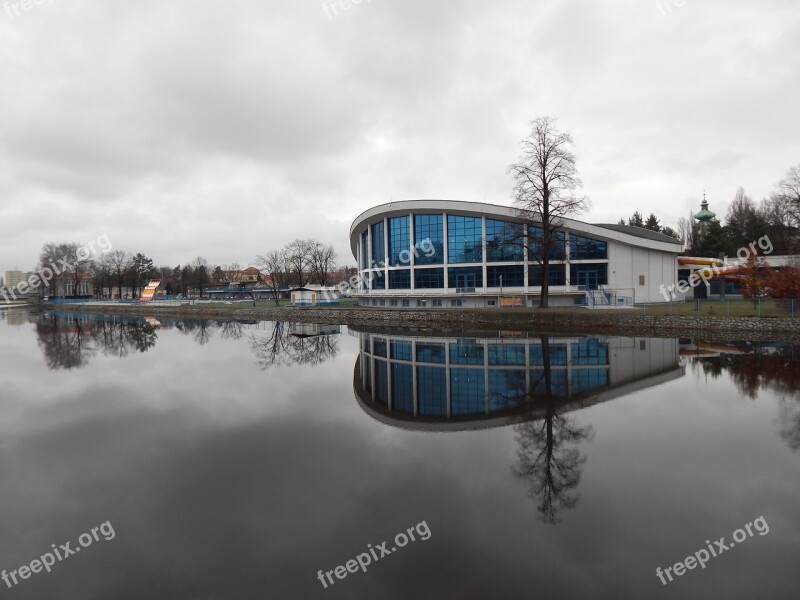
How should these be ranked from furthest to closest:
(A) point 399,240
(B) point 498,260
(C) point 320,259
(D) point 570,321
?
1. (C) point 320,259
2. (A) point 399,240
3. (B) point 498,260
4. (D) point 570,321

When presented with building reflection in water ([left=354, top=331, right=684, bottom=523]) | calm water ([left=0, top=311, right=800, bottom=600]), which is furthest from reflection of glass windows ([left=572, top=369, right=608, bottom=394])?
calm water ([left=0, top=311, right=800, bottom=600])

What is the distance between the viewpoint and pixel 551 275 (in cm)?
4272

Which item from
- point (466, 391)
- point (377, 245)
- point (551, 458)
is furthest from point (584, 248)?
point (551, 458)

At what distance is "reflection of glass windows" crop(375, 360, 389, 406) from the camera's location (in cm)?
1290

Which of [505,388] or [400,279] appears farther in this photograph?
[400,279]

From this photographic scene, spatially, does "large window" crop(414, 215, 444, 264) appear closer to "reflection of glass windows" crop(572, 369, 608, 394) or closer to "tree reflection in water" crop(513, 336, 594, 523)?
"reflection of glass windows" crop(572, 369, 608, 394)

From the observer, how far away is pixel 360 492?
6.82 meters

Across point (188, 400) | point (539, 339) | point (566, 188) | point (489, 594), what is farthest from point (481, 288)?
point (489, 594)

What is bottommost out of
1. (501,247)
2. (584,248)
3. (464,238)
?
(584,248)

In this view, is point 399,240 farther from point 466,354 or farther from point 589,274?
point 466,354

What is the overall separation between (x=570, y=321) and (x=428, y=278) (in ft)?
63.6

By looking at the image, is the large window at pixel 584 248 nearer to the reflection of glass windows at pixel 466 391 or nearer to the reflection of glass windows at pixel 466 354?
the reflection of glass windows at pixel 466 354
